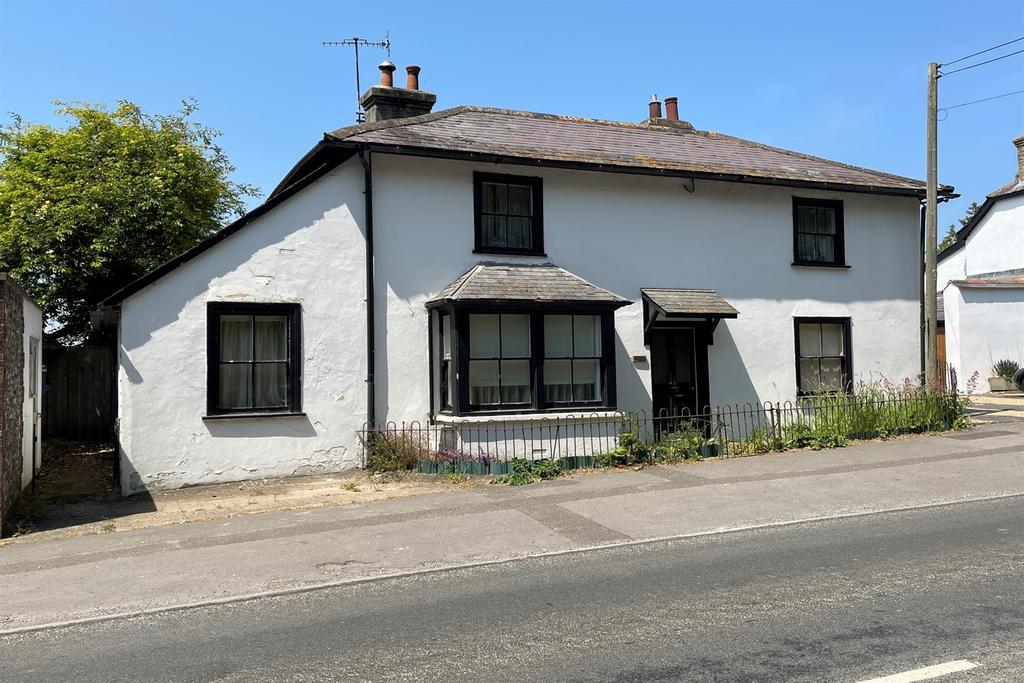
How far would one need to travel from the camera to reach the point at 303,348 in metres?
11.9

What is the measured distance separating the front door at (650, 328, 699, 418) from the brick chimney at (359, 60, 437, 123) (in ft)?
22.6

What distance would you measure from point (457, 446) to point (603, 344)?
10.1 feet

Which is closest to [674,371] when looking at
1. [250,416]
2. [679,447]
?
[679,447]

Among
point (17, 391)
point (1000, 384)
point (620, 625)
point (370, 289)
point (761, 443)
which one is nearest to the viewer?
point (620, 625)

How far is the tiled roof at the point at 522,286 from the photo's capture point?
39.6 ft

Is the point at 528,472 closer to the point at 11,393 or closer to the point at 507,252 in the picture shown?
the point at 507,252

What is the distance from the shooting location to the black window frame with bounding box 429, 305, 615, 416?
472 inches

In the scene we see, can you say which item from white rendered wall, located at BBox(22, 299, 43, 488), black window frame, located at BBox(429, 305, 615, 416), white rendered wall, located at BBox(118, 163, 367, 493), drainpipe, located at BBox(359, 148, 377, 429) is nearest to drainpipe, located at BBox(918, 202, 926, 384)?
black window frame, located at BBox(429, 305, 615, 416)

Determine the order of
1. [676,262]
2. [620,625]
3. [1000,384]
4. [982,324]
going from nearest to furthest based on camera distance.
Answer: [620,625], [676,262], [1000,384], [982,324]

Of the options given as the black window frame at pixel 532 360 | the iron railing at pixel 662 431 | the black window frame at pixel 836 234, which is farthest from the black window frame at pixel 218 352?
the black window frame at pixel 836 234

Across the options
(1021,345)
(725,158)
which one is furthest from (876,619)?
(1021,345)

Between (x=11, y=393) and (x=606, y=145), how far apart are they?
10988 mm

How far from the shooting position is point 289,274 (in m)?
11.9

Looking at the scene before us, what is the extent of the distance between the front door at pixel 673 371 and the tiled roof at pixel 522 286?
6.03 ft
